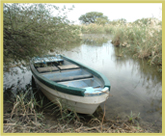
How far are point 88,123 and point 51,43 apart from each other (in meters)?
1.82

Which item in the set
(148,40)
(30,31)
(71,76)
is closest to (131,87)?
(71,76)

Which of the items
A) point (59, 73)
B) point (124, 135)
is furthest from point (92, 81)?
point (124, 135)

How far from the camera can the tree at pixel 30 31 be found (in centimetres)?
260

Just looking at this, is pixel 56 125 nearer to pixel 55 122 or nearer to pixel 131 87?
pixel 55 122

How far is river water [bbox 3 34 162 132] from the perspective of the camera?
327 centimetres

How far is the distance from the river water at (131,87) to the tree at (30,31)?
0.51 m

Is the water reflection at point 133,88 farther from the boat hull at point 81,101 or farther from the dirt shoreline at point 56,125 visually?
the boat hull at point 81,101

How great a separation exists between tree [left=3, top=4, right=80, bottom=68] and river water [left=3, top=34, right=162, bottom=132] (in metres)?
0.51

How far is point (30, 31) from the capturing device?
9.09ft

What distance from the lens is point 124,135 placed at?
7.14ft

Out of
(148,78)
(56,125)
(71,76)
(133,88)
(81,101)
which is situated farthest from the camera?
(148,78)

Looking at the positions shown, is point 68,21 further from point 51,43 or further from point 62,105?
point 62,105

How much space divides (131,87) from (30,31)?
3379 mm

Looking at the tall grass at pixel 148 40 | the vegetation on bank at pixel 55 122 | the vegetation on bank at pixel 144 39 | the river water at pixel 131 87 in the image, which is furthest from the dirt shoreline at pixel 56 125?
the tall grass at pixel 148 40
